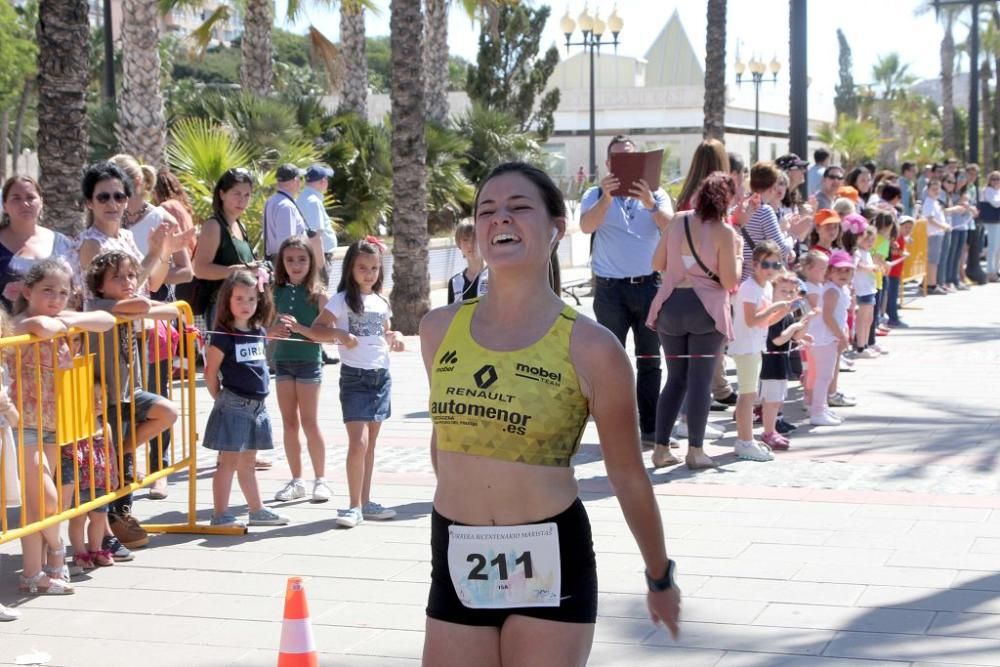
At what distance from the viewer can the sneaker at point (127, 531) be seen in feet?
22.6

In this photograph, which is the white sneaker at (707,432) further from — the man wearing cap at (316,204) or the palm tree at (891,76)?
the palm tree at (891,76)

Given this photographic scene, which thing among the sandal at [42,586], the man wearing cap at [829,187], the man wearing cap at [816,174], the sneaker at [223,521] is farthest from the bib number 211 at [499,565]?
the man wearing cap at [816,174]

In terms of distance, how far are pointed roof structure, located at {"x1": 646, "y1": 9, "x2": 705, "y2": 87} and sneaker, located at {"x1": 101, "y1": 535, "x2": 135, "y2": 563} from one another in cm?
7360

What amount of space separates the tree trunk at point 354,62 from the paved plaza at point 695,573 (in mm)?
16822

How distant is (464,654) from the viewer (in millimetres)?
3248

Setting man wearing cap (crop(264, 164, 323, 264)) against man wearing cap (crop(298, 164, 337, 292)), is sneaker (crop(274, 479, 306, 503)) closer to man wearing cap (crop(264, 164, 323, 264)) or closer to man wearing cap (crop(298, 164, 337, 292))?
man wearing cap (crop(264, 164, 323, 264))

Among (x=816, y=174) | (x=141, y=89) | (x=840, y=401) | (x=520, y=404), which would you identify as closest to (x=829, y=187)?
(x=816, y=174)

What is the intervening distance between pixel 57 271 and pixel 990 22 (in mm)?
67946

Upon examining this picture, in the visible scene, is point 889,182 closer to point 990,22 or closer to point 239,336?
point 239,336

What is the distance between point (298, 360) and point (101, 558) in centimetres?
172

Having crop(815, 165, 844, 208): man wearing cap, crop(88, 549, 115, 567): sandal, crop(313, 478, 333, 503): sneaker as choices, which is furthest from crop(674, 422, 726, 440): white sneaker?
crop(815, 165, 844, 208): man wearing cap

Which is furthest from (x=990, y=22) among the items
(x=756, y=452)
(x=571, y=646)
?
(x=571, y=646)

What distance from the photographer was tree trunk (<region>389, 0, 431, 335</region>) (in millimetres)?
15883

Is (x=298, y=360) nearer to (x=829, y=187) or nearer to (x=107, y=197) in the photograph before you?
(x=107, y=197)
